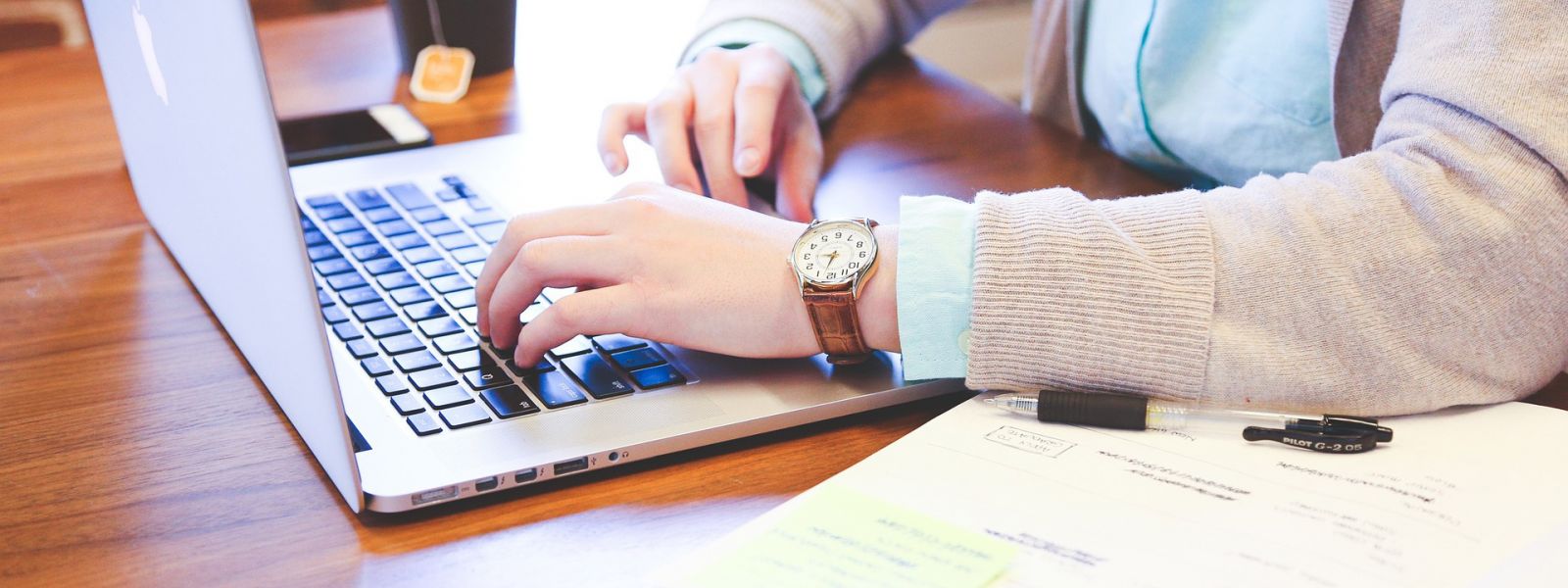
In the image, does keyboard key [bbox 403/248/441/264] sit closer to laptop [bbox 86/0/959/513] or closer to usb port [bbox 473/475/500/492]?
laptop [bbox 86/0/959/513]

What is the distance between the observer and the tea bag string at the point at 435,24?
1.15 meters

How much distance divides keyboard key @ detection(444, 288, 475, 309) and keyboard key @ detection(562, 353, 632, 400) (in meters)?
0.10

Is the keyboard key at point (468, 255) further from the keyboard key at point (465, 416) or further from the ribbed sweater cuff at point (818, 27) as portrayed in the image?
the ribbed sweater cuff at point (818, 27)

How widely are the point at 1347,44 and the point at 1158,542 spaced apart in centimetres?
41

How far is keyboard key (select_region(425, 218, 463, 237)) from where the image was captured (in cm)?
82

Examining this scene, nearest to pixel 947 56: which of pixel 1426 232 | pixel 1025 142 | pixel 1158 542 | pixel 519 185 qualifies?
pixel 1025 142

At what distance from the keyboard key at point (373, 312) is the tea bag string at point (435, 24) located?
1.70ft

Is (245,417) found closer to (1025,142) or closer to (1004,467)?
(1004,467)

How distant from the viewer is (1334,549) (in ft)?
1.56

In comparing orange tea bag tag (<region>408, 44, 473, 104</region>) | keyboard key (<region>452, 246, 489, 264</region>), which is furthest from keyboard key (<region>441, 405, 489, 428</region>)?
orange tea bag tag (<region>408, 44, 473, 104</region>)

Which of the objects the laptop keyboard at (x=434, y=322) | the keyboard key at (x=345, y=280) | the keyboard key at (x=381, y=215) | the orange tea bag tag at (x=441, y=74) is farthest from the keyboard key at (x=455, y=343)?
the orange tea bag tag at (x=441, y=74)

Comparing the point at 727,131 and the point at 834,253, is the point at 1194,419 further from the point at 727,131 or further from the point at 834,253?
the point at 727,131

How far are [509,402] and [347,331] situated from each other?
14 centimetres

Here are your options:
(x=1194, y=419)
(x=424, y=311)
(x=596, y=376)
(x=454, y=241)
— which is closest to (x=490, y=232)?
(x=454, y=241)
